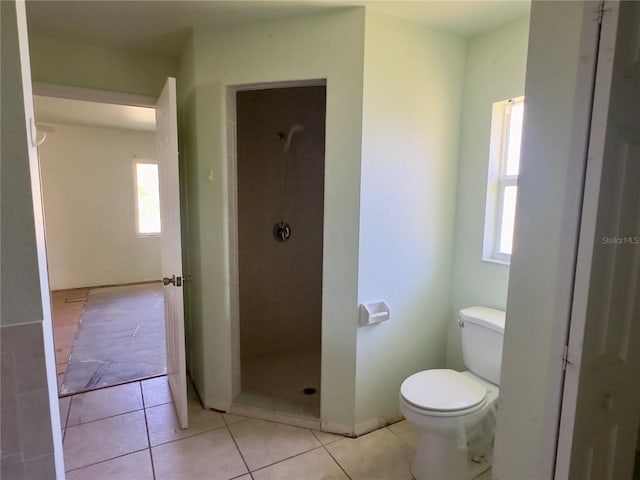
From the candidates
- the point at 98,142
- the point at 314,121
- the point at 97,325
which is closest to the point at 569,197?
the point at 314,121

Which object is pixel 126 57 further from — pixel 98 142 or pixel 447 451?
pixel 98 142

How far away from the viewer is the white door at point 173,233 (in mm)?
1936

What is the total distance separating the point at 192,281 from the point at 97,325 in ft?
6.84

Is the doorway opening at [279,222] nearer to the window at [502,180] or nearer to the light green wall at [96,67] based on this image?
the light green wall at [96,67]

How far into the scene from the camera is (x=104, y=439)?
195 centimetres

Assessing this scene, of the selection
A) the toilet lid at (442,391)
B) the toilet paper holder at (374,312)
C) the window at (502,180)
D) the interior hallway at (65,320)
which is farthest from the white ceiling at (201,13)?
the interior hallway at (65,320)

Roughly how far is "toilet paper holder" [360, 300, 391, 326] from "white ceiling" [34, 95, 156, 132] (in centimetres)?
287

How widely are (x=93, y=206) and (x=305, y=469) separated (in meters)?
4.95

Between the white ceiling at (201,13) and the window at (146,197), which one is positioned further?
the window at (146,197)

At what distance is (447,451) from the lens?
1.65 meters

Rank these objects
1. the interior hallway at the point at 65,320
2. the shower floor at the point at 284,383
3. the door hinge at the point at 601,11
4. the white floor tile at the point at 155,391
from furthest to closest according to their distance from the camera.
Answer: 1. the interior hallway at the point at 65,320
2. the white floor tile at the point at 155,391
3. the shower floor at the point at 284,383
4. the door hinge at the point at 601,11

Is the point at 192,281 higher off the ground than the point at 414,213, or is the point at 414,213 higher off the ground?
the point at 414,213

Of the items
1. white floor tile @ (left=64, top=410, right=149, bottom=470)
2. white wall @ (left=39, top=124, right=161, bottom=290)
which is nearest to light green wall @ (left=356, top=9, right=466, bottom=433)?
white floor tile @ (left=64, top=410, right=149, bottom=470)

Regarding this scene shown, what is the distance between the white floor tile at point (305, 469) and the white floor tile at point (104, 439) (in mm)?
724
